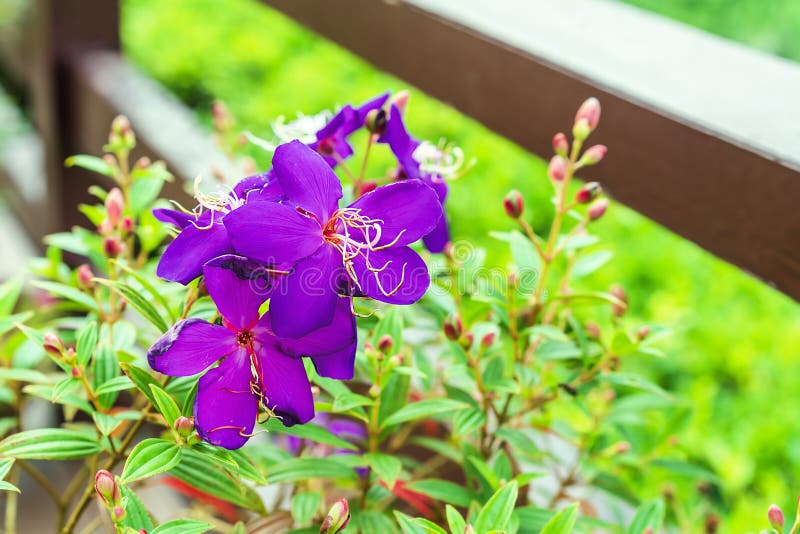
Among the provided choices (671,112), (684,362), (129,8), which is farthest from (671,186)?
(129,8)

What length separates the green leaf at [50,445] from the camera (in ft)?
2.13

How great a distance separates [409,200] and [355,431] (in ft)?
1.63

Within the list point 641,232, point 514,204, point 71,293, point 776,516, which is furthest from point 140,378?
point 641,232

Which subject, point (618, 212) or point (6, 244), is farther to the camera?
point (6, 244)

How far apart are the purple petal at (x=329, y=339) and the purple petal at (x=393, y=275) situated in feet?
0.08

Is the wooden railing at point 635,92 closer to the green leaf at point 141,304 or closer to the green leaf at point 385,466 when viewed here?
the green leaf at point 385,466

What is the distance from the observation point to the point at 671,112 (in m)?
0.82

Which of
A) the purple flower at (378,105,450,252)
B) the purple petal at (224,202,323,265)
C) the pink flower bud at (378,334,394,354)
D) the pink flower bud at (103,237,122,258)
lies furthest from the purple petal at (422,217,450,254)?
the pink flower bud at (103,237,122,258)

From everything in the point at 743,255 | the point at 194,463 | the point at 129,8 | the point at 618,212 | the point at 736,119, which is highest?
the point at 736,119

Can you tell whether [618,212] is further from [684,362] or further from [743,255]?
[743,255]

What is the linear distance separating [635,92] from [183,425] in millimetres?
577

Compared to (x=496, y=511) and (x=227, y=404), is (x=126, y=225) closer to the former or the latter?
(x=227, y=404)

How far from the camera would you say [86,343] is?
0.70 m

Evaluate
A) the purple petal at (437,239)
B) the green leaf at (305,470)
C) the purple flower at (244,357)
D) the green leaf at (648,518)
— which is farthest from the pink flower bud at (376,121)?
the green leaf at (648,518)
